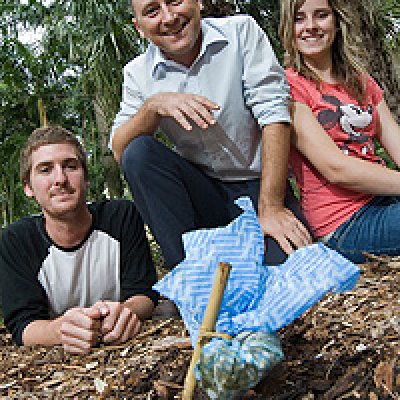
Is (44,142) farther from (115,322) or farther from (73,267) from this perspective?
(115,322)

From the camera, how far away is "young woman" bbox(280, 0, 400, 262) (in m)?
2.04

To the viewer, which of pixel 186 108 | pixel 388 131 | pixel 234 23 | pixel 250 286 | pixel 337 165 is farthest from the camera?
pixel 388 131

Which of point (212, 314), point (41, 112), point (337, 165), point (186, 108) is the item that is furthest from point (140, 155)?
point (41, 112)

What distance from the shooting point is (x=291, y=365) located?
4.25 ft

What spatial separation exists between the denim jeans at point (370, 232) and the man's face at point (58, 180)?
105 centimetres

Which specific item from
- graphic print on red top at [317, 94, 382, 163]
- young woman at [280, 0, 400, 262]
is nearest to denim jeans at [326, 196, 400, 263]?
young woman at [280, 0, 400, 262]

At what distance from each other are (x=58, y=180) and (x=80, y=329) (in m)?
0.60

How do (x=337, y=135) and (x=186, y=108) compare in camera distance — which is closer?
(x=186, y=108)

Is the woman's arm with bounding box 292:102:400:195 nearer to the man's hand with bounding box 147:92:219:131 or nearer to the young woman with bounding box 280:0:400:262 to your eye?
the young woman with bounding box 280:0:400:262

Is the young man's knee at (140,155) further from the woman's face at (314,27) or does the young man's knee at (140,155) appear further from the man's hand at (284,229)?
the woman's face at (314,27)

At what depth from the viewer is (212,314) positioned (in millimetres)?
949

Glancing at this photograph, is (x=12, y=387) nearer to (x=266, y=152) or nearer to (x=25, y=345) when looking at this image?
(x=25, y=345)

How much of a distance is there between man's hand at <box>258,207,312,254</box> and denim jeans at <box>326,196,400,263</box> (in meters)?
0.27

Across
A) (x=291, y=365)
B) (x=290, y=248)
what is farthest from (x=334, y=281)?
(x=290, y=248)
